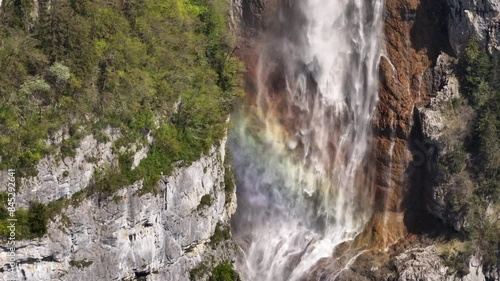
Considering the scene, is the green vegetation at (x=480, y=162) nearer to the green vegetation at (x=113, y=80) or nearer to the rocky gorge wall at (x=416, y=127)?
the rocky gorge wall at (x=416, y=127)

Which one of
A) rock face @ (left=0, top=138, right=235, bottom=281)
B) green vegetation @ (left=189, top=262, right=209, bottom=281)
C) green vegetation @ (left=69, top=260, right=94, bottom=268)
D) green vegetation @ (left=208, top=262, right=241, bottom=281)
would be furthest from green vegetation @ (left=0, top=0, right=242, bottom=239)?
green vegetation @ (left=208, top=262, right=241, bottom=281)

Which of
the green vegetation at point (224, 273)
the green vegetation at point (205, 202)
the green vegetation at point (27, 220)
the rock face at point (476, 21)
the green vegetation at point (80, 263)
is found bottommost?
the green vegetation at point (224, 273)

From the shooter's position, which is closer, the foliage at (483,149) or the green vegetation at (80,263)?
the green vegetation at (80,263)

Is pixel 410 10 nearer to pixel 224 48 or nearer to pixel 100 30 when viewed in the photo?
pixel 224 48

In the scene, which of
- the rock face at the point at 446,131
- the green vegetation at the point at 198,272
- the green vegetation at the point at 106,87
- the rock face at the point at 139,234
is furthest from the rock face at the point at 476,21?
the green vegetation at the point at 198,272

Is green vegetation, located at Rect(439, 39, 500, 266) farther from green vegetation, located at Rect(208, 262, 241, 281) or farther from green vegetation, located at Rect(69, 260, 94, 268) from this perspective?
green vegetation, located at Rect(69, 260, 94, 268)

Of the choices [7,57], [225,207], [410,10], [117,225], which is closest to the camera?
[7,57]

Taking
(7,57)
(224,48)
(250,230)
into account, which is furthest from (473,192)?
(7,57)
